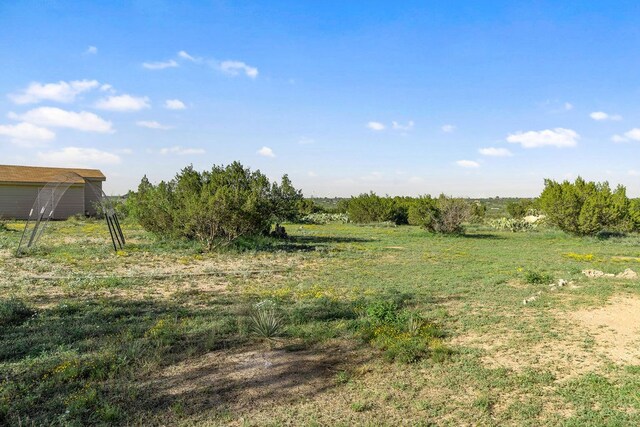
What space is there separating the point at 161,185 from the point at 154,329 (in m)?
14.7

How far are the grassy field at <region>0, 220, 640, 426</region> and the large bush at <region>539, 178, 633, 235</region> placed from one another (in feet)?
56.6

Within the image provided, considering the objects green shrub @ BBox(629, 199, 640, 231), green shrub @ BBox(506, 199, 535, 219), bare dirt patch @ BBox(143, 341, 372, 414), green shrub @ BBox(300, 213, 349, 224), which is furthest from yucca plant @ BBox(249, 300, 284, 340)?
green shrub @ BBox(506, 199, 535, 219)

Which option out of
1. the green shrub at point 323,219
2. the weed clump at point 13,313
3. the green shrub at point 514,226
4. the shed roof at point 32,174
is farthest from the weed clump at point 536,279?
the green shrub at point 323,219

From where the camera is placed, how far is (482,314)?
912cm

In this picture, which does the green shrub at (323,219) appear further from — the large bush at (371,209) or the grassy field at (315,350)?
the grassy field at (315,350)

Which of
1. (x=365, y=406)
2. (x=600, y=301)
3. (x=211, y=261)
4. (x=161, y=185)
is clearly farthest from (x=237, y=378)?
(x=161, y=185)

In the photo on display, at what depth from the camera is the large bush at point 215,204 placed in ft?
61.5

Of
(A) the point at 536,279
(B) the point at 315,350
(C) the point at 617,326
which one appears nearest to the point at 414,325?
(B) the point at 315,350

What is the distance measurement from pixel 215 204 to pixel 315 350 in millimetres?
12702

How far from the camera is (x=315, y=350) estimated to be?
700 cm

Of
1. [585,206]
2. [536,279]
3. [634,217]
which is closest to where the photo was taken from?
[536,279]

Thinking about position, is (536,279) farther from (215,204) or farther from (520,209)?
(520,209)

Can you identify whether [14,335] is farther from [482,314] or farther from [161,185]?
[161,185]

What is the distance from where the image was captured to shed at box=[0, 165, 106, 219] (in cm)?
3616
